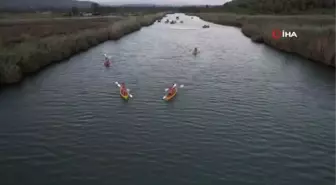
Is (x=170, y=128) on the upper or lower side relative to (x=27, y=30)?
lower

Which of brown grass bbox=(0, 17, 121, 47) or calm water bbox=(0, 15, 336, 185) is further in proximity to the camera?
brown grass bbox=(0, 17, 121, 47)

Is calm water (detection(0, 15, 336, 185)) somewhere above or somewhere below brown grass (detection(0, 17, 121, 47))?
below

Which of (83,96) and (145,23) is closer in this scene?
(83,96)

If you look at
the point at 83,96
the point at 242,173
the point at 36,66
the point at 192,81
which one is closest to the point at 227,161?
the point at 242,173

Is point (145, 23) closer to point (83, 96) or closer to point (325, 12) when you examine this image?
point (325, 12)

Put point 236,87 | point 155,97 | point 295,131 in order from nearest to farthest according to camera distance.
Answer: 1. point 295,131
2. point 155,97
3. point 236,87

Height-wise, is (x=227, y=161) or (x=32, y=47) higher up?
(x=32, y=47)

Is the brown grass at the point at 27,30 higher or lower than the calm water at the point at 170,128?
higher

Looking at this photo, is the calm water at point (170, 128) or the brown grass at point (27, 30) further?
the brown grass at point (27, 30)
